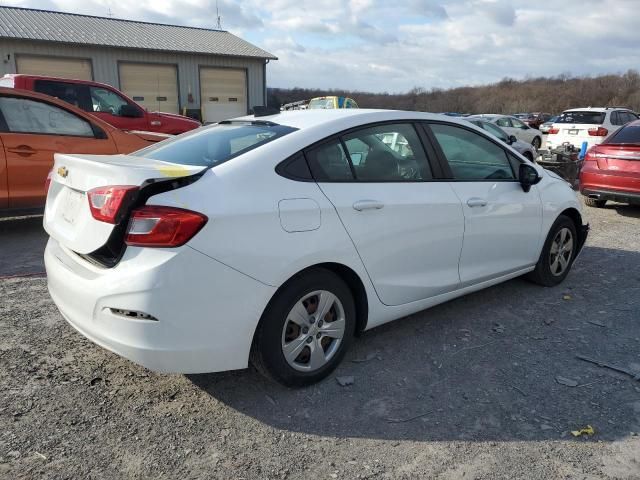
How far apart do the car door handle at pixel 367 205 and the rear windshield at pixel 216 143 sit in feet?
1.91

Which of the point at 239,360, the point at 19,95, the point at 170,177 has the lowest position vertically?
the point at 239,360

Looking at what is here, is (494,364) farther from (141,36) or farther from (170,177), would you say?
(141,36)

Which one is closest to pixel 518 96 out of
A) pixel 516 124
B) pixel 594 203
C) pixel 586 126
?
pixel 516 124

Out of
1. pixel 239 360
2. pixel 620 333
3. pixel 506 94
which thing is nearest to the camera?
pixel 239 360

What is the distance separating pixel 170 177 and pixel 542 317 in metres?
3.04

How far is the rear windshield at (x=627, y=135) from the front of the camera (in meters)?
7.85

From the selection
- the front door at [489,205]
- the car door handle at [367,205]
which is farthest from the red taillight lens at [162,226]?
the front door at [489,205]

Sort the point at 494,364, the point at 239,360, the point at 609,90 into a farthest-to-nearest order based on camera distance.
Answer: the point at 609,90
the point at 494,364
the point at 239,360

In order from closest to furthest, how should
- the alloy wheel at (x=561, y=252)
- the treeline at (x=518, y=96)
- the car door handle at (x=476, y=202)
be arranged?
the car door handle at (x=476, y=202), the alloy wheel at (x=561, y=252), the treeline at (x=518, y=96)

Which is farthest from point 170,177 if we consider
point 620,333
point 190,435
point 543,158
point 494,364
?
point 543,158

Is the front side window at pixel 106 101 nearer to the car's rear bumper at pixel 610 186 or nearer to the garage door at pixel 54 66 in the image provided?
the car's rear bumper at pixel 610 186

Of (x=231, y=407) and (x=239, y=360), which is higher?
(x=239, y=360)

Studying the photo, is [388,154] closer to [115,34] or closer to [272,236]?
[272,236]

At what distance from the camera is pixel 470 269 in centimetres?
386
